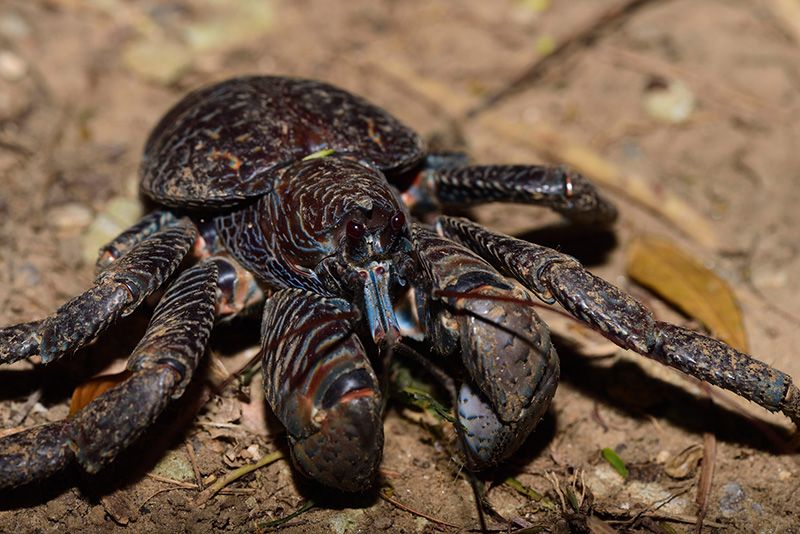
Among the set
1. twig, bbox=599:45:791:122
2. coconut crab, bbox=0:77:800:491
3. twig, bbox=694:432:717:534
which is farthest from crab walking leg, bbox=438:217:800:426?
twig, bbox=599:45:791:122

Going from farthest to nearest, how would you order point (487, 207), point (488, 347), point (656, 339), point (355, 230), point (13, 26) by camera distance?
1. point (13, 26)
2. point (487, 207)
3. point (656, 339)
4. point (355, 230)
5. point (488, 347)

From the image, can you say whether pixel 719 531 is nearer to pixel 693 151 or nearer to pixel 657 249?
pixel 657 249

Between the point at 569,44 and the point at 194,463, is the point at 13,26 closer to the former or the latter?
Answer: the point at 194,463

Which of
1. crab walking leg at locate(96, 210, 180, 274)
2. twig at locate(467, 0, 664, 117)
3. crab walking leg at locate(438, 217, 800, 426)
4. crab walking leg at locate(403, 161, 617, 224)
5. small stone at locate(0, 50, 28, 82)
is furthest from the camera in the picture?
twig at locate(467, 0, 664, 117)

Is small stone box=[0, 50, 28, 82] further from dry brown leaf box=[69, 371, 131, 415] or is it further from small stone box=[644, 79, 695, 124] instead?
small stone box=[644, 79, 695, 124]

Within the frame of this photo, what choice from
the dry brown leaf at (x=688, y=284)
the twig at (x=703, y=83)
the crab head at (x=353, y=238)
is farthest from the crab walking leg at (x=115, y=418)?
the twig at (x=703, y=83)

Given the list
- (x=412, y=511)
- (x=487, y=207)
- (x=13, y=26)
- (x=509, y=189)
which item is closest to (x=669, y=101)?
(x=487, y=207)

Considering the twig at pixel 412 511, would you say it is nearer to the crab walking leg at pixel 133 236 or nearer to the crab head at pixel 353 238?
the crab head at pixel 353 238

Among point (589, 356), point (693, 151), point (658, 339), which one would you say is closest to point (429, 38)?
point (693, 151)
